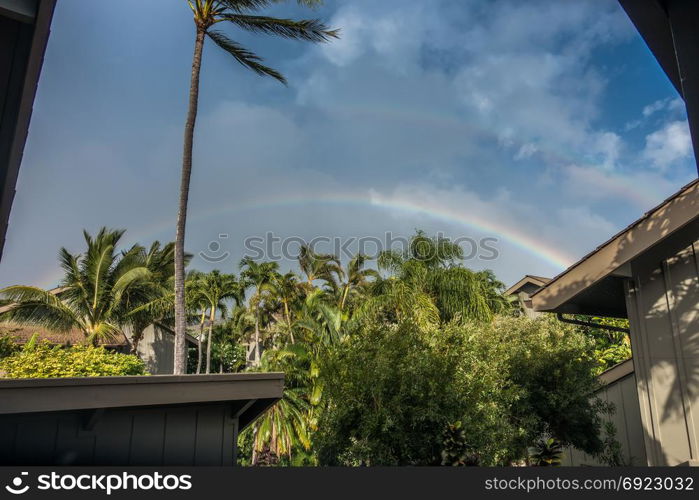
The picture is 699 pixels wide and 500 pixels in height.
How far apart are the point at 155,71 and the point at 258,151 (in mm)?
12229

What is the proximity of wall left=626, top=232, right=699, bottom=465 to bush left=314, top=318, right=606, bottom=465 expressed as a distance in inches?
111

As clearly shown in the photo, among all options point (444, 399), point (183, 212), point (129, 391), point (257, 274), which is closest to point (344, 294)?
point (257, 274)

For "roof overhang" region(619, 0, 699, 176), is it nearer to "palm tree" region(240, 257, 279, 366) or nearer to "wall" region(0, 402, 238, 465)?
"wall" region(0, 402, 238, 465)

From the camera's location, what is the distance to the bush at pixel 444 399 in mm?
8383

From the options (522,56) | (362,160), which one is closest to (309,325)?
(522,56)

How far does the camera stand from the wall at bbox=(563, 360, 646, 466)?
962cm

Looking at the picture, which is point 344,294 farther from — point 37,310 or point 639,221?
point 639,221

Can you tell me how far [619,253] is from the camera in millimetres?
A: 6812

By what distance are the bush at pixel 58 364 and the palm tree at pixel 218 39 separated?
5.40 meters

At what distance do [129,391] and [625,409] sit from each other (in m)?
9.51

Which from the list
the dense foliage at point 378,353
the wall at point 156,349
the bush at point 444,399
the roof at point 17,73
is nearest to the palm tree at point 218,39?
the dense foliage at point 378,353

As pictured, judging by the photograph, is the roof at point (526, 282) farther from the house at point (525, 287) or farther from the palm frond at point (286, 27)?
the palm frond at point (286, 27)

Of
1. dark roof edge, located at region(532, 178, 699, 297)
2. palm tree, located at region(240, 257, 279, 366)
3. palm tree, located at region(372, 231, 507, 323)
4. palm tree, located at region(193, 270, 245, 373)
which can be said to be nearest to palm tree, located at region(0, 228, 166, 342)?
palm tree, located at region(193, 270, 245, 373)

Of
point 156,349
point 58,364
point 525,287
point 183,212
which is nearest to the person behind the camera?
point 183,212
